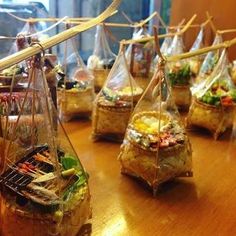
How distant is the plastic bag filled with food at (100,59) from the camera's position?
361cm

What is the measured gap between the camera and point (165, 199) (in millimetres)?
1948

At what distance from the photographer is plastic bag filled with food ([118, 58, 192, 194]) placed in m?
1.95

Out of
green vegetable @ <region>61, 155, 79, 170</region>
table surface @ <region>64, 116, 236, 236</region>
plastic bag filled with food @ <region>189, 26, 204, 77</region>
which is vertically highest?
plastic bag filled with food @ <region>189, 26, 204, 77</region>

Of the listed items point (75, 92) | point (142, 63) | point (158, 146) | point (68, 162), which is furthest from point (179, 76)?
point (68, 162)

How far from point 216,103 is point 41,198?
1.79 m

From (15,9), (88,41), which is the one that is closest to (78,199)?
(15,9)

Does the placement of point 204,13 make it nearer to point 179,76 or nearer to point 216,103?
point 179,76

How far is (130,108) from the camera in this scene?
2588mm

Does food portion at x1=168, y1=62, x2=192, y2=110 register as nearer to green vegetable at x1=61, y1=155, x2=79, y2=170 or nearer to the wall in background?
the wall in background

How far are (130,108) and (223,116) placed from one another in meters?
0.78

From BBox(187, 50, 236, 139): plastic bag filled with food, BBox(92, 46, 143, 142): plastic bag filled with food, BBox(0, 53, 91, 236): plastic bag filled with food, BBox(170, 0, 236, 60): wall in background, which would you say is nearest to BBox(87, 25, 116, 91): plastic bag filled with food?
BBox(92, 46, 143, 142): plastic bag filled with food

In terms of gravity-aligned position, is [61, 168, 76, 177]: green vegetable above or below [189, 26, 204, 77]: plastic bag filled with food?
below

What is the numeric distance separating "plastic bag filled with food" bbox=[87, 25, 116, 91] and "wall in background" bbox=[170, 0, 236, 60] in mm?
1331

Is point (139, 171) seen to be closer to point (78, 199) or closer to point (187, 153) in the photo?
point (187, 153)
